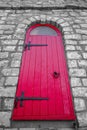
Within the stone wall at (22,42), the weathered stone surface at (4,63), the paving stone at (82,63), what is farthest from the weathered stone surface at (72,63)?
the weathered stone surface at (4,63)

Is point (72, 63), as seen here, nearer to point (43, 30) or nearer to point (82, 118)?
point (82, 118)

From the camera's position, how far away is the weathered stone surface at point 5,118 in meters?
2.56

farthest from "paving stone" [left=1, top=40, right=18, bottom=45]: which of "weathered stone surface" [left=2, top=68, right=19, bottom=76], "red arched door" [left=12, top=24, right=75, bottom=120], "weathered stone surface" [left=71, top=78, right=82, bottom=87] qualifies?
"weathered stone surface" [left=71, top=78, right=82, bottom=87]

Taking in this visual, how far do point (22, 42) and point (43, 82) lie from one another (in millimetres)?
1349

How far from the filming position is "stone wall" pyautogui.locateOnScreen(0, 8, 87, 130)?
9.26 feet

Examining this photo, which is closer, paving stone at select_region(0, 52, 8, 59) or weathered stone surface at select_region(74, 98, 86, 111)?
weathered stone surface at select_region(74, 98, 86, 111)

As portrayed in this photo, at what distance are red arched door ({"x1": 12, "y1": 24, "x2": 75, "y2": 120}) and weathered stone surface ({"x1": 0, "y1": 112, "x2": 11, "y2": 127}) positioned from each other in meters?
0.14

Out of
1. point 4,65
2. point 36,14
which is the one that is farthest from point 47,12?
point 4,65

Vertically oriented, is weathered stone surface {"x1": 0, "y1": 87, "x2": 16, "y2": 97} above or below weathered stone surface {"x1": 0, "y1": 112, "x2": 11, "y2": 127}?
above

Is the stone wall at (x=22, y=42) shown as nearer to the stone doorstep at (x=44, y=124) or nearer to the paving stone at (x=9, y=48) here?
the paving stone at (x=9, y=48)

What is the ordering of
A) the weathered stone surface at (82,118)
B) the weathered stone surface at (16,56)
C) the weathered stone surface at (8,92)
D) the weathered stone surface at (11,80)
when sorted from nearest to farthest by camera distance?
the weathered stone surface at (82,118) < the weathered stone surface at (8,92) < the weathered stone surface at (11,80) < the weathered stone surface at (16,56)

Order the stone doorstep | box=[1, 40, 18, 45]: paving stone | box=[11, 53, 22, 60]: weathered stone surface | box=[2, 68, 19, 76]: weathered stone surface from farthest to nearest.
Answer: box=[1, 40, 18, 45]: paving stone → box=[11, 53, 22, 60]: weathered stone surface → box=[2, 68, 19, 76]: weathered stone surface → the stone doorstep

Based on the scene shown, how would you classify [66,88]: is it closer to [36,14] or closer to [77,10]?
[36,14]

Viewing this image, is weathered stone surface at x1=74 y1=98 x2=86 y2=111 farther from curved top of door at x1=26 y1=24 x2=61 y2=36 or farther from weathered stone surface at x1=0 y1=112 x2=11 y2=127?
curved top of door at x1=26 y1=24 x2=61 y2=36
